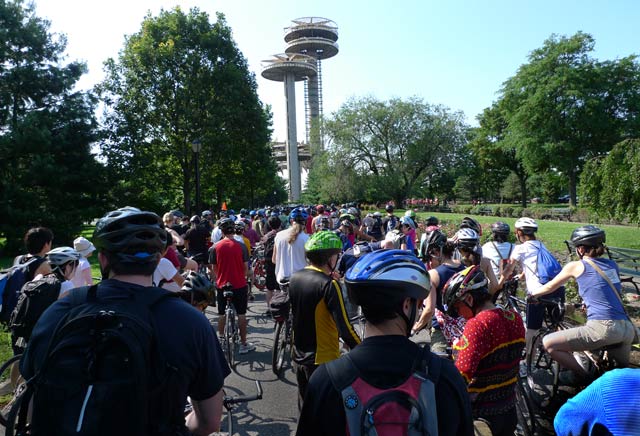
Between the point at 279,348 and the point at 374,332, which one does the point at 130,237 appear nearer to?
the point at 374,332

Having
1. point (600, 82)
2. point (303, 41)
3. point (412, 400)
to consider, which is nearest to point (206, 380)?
point (412, 400)

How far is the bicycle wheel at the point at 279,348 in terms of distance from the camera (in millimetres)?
5797

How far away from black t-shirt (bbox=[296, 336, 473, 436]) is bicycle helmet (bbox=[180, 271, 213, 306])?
202 cm

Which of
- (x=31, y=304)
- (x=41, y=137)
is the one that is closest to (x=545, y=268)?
(x=31, y=304)

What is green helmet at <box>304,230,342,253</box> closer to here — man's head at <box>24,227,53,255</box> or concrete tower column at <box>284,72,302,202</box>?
man's head at <box>24,227,53,255</box>

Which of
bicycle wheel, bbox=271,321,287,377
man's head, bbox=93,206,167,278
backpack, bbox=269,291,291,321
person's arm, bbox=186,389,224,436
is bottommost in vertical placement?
bicycle wheel, bbox=271,321,287,377

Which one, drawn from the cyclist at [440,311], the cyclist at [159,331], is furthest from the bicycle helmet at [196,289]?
the cyclist at [440,311]

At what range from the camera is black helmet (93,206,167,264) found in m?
1.92

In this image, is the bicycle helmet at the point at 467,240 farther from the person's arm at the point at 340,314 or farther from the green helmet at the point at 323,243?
the person's arm at the point at 340,314

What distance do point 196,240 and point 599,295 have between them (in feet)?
27.4

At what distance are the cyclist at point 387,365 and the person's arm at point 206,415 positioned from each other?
1.73 feet

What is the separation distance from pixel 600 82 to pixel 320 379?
46.8m

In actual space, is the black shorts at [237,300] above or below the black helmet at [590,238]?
below

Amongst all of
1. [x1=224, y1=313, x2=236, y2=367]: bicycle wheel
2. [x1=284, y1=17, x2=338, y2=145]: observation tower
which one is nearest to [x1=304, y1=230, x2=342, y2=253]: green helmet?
[x1=224, y1=313, x2=236, y2=367]: bicycle wheel
